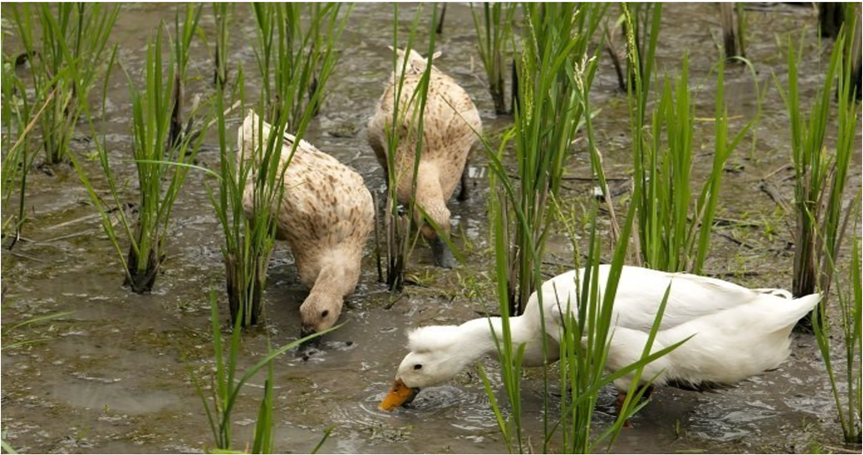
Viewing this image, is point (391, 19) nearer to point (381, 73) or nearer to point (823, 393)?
point (381, 73)

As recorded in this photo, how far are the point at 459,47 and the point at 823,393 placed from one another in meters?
3.94

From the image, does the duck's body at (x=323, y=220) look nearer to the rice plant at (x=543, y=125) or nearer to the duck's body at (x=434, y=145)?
the duck's body at (x=434, y=145)

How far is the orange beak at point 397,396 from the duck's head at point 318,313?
20.8 inches

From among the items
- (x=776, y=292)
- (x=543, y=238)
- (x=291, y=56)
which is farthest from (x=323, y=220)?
(x=776, y=292)

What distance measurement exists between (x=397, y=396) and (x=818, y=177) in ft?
5.43

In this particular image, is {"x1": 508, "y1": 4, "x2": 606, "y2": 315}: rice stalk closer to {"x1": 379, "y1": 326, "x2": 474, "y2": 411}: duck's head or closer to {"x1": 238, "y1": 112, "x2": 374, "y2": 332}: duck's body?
{"x1": 379, "y1": 326, "x2": 474, "y2": 411}: duck's head

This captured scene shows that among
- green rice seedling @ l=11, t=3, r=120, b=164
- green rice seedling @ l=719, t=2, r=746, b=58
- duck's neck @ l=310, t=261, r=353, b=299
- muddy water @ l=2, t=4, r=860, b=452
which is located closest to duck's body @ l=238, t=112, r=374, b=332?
duck's neck @ l=310, t=261, r=353, b=299

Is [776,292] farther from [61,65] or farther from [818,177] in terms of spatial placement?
[61,65]

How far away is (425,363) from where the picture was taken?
4.73 meters

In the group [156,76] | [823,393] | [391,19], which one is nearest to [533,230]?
[823,393]

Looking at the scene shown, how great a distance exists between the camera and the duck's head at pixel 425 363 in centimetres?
473

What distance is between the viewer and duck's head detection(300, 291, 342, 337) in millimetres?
5184

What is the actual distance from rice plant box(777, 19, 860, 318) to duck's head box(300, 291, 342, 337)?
170 centimetres

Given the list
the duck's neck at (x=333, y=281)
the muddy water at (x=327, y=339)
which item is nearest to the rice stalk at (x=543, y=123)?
the muddy water at (x=327, y=339)
